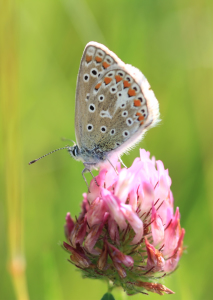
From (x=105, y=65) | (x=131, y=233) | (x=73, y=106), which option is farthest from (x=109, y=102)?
(x=73, y=106)

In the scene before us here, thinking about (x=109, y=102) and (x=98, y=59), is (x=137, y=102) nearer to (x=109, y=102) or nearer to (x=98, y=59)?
(x=109, y=102)

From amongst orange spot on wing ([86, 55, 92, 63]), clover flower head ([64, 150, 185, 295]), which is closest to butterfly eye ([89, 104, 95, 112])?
orange spot on wing ([86, 55, 92, 63])

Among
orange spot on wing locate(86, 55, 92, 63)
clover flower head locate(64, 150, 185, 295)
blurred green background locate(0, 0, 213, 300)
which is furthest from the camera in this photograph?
blurred green background locate(0, 0, 213, 300)

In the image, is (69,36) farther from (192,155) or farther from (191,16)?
(192,155)

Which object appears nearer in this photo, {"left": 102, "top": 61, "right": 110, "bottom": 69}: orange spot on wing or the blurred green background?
{"left": 102, "top": 61, "right": 110, "bottom": 69}: orange spot on wing

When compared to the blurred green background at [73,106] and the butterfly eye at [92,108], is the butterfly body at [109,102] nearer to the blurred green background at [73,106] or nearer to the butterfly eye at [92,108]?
the butterfly eye at [92,108]

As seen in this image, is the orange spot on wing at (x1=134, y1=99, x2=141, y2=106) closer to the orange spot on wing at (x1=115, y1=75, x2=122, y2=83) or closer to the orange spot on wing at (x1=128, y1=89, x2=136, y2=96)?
the orange spot on wing at (x1=128, y1=89, x2=136, y2=96)

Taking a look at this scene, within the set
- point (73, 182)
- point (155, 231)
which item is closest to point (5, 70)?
point (73, 182)
